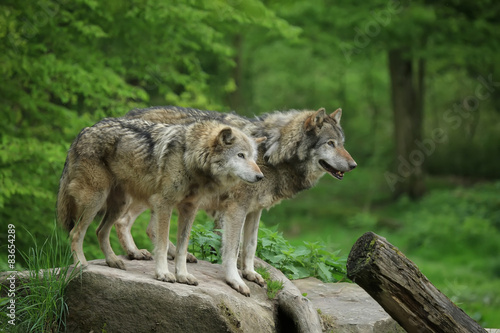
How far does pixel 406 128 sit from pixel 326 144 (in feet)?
45.3

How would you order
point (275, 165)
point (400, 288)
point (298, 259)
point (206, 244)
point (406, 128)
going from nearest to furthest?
point (400, 288), point (275, 165), point (206, 244), point (298, 259), point (406, 128)

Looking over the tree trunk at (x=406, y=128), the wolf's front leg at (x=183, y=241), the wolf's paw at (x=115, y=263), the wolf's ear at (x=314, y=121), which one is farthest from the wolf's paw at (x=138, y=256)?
the tree trunk at (x=406, y=128)

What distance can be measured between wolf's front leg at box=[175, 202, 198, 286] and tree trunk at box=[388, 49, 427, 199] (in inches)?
576

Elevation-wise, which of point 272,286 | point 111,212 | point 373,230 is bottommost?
point 373,230

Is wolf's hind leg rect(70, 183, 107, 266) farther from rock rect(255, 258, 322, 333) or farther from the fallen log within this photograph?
the fallen log

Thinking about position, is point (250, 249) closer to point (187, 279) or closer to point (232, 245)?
point (232, 245)

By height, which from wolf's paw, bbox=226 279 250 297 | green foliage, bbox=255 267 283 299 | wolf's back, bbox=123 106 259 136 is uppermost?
wolf's back, bbox=123 106 259 136

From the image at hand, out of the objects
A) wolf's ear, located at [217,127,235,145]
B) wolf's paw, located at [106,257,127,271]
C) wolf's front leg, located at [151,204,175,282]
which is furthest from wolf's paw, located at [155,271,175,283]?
wolf's ear, located at [217,127,235,145]

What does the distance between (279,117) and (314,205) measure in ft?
47.3

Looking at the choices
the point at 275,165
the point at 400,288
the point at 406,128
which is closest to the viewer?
the point at 400,288

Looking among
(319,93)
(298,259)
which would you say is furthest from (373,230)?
(319,93)

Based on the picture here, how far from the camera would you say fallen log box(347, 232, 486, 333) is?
5230mm

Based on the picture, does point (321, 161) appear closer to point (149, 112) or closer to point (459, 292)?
point (149, 112)

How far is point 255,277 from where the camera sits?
641 centimetres
